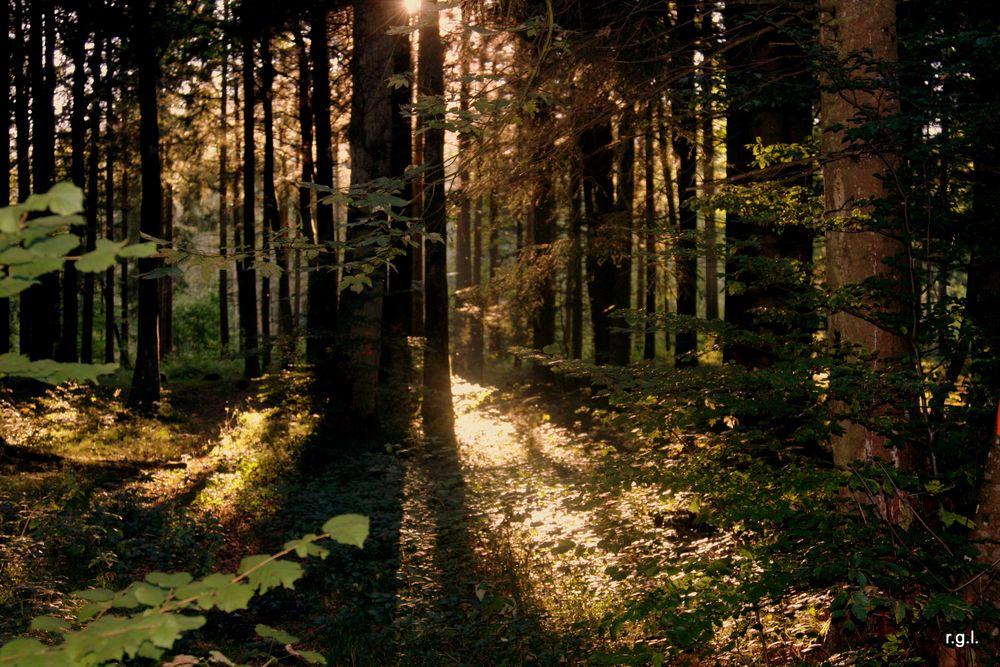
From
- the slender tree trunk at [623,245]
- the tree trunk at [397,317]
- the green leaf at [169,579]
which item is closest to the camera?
the green leaf at [169,579]

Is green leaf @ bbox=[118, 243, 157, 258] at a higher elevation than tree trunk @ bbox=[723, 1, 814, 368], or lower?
lower

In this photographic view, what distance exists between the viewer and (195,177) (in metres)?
26.6

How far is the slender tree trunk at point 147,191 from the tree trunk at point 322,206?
3419 millimetres

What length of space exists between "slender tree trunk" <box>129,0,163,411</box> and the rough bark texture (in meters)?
14.0

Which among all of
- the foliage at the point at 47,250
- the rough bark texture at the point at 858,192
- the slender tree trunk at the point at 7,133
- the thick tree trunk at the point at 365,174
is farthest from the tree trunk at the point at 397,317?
the foliage at the point at 47,250

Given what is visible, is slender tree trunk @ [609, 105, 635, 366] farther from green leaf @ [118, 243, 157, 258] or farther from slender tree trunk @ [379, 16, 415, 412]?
green leaf @ [118, 243, 157, 258]

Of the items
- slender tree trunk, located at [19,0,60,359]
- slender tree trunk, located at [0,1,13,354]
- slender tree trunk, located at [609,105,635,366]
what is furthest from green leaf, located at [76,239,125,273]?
slender tree trunk, located at [0,1,13,354]

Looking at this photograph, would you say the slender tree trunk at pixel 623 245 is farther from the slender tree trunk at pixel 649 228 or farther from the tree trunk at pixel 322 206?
the tree trunk at pixel 322 206

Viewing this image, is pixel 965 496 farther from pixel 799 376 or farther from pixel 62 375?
pixel 62 375

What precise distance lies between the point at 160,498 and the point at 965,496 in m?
9.50

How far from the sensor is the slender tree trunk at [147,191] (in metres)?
15.5

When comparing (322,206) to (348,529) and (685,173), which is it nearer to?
(685,173)

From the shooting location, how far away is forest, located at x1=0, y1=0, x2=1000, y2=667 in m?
3.92

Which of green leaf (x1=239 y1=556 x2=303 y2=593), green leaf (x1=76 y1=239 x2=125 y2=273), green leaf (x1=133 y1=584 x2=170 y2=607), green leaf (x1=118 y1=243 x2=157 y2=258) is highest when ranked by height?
green leaf (x1=118 y1=243 x2=157 y2=258)
